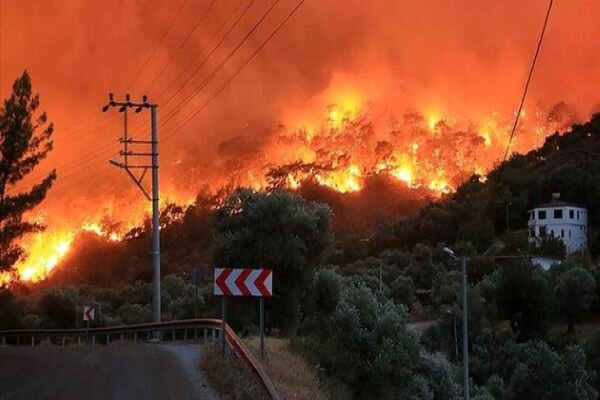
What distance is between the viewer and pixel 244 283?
17.5 metres

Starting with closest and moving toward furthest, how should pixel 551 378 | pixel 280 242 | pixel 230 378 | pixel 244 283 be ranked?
pixel 230 378
pixel 244 283
pixel 280 242
pixel 551 378

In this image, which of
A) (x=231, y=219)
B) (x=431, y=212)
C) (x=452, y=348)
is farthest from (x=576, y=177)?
(x=231, y=219)

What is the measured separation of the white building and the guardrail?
8448cm

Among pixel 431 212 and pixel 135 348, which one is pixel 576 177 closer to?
pixel 431 212

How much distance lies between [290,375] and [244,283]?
2.36m

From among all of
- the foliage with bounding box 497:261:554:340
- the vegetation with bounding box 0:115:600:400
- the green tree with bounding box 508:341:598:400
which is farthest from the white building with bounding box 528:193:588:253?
the green tree with bounding box 508:341:598:400

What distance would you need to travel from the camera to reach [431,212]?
12962 cm

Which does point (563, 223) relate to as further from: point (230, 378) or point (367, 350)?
point (230, 378)

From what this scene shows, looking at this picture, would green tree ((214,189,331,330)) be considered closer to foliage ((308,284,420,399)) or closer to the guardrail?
the guardrail

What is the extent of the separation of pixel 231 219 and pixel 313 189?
131 metres

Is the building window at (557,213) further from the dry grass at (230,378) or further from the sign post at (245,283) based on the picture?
the sign post at (245,283)

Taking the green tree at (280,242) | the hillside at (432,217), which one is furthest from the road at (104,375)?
the hillside at (432,217)

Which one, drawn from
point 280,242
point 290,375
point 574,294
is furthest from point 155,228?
point 574,294

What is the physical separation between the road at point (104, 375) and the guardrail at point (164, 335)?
105 cm
